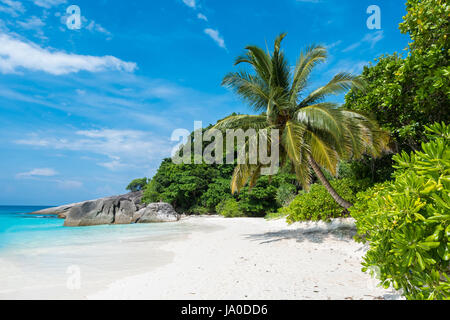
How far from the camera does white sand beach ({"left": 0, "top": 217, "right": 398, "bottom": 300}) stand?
409 cm

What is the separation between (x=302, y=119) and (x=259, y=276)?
18.3 ft

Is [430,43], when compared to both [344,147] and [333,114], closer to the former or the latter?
[333,114]

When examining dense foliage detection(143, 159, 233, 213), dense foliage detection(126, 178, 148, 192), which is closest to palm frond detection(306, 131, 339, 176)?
dense foliage detection(143, 159, 233, 213)

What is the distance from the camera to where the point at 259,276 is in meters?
4.96

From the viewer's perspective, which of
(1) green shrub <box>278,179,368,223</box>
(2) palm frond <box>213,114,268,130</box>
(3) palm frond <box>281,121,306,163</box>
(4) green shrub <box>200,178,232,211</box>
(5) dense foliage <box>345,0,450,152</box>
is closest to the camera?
(5) dense foliage <box>345,0,450,152</box>

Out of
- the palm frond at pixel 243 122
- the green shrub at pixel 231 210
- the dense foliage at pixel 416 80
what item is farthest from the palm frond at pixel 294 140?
the green shrub at pixel 231 210

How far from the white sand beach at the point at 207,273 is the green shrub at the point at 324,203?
3.77ft

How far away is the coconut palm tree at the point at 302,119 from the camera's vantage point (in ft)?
24.9

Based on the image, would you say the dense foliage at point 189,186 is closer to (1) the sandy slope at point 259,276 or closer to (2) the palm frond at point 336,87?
(2) the palm frond at point 336,87

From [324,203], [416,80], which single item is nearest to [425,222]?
[416,80]

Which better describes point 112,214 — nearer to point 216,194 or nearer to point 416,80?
point 216,194

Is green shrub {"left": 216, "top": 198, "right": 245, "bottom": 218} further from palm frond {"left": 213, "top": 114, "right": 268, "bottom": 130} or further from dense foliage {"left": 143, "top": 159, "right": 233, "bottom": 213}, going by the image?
palm frond {"left": 213, "top": 114, "right": 268, "bottom": 130}

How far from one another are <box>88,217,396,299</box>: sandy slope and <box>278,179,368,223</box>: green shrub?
5.66 ft
